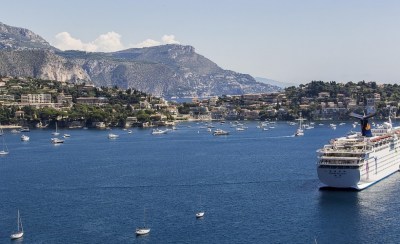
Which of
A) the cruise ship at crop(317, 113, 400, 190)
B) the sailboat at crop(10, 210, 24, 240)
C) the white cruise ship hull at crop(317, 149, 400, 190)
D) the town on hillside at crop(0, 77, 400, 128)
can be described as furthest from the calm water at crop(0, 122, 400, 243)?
the town on hillside at crop(0, 77, 400, 128)

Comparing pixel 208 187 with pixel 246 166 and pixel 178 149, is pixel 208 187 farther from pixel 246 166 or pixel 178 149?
pixel 178 149

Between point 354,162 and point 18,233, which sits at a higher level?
point 354,162

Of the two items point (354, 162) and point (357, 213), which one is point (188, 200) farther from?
point (354, 162)

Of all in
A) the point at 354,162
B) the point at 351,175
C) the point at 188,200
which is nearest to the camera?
the point at 188,200

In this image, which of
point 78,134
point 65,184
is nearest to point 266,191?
point 65,184

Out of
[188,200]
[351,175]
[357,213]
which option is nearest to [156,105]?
[188,200]

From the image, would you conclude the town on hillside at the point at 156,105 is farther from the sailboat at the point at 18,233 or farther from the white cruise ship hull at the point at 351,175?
the sailboat at the point at 18,233

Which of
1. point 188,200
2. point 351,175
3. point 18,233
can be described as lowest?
point 18,233
